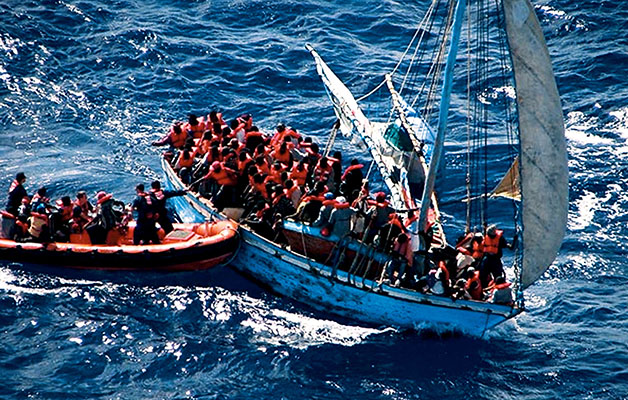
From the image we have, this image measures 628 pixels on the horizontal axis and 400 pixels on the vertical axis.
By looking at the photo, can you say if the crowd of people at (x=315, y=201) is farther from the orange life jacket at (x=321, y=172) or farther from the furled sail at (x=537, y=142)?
the furled sail at (x=537, y=142)

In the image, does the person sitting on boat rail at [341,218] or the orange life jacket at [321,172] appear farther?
the orange life jacket at [321,172]

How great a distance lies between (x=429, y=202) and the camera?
28703 millimetres

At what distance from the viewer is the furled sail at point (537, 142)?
24.5 meters

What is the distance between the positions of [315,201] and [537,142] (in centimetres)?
763

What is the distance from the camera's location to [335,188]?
32062 millimetres

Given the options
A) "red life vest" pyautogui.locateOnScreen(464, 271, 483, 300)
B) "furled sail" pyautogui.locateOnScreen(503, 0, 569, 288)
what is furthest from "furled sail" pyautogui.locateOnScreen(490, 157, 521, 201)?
"red life vest" pyautogui.locateOnScreen(464, 271, 483, 300)

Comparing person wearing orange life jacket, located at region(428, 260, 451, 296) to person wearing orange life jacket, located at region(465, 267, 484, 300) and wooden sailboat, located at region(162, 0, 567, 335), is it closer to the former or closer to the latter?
wooden sailboat, located at region(162, 0, 567, 335)

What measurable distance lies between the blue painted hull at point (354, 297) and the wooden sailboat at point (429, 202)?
0.03 m

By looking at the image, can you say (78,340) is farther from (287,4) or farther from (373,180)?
(287,4)

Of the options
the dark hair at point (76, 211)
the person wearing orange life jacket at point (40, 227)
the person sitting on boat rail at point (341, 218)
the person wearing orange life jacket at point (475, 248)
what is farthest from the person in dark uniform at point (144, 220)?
the person wearing orange life jacket at point (475, 248)

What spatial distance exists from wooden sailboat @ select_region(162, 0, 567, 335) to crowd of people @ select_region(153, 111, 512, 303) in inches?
19.0

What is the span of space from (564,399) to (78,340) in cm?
1355

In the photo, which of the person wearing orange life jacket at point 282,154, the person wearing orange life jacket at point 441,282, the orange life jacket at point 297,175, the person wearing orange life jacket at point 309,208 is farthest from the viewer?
the person wearing orange life jacket at point 282,154

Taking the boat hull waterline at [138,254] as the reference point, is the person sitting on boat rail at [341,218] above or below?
above
